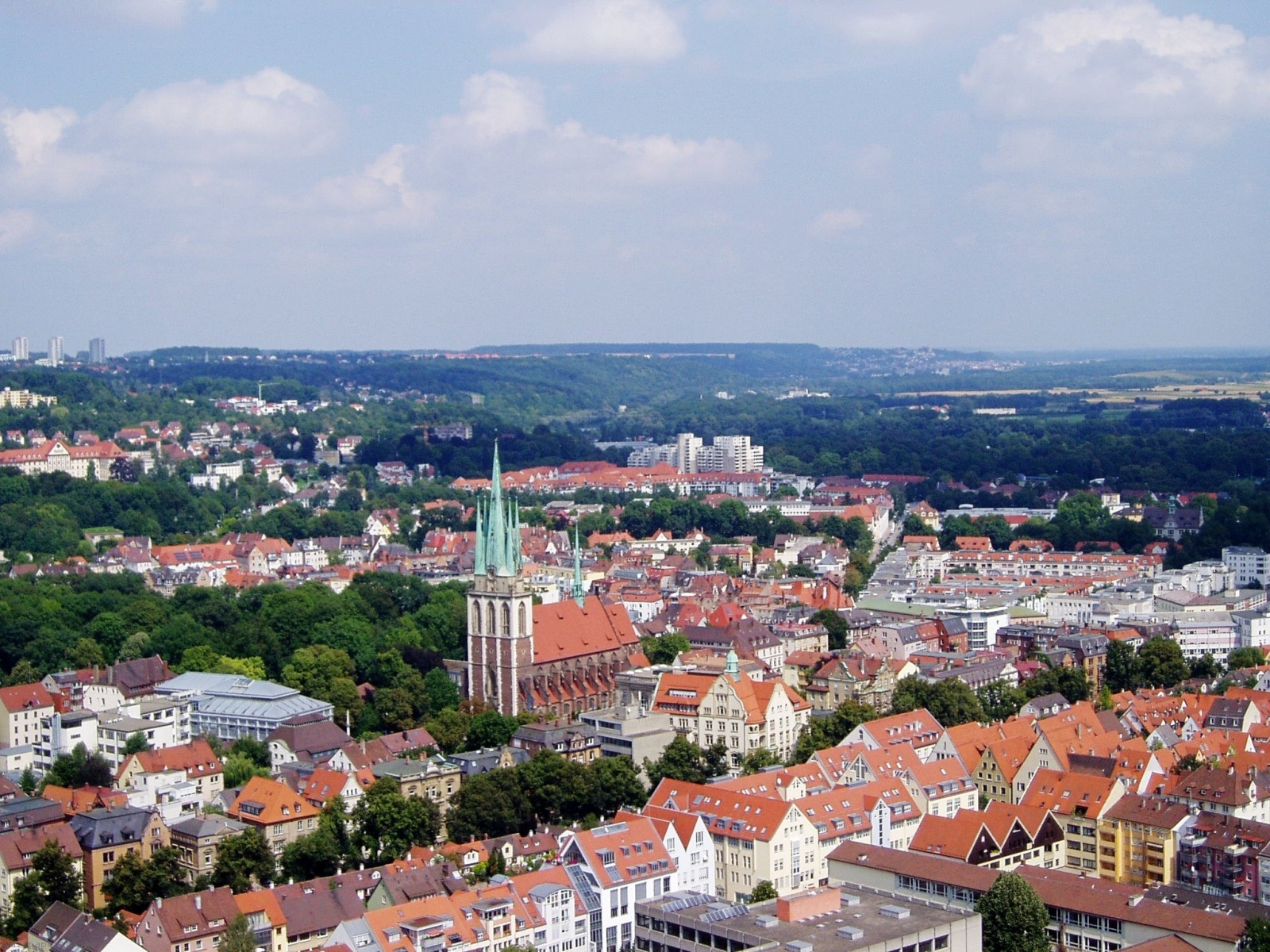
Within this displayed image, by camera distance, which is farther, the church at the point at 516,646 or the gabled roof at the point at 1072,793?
the church at the point at 516,646

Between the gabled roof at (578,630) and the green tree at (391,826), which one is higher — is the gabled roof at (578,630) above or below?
above

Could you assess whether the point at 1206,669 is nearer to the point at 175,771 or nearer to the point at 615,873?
the point at 615,873

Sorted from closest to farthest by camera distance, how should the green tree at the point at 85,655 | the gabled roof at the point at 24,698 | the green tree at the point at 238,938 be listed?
the green tree at the point at 238,938, the gabled roof at the point at 24,698, the green tree at the point at 85,655

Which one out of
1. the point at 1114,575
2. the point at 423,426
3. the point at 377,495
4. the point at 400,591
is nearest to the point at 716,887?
the point at 400,591

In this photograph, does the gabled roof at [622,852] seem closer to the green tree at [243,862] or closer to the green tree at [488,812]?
the green tree at [488,812]

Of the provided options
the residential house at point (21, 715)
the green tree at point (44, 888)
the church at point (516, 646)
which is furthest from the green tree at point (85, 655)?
the green tree at point (44, 888)

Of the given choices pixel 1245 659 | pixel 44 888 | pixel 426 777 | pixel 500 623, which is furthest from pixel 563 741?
pixel 1245 659

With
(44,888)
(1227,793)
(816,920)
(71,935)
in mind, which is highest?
(1227,793)
